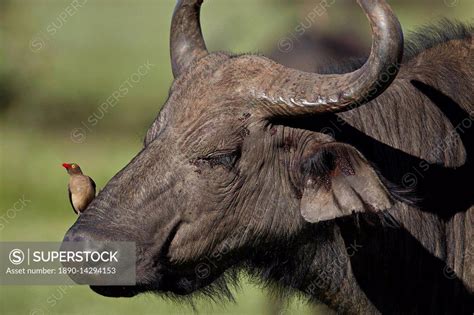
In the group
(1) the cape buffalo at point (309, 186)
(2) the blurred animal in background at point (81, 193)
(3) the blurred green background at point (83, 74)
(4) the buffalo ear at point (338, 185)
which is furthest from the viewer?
(3) the blurred green background at point (83, 74)

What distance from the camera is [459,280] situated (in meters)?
8.26

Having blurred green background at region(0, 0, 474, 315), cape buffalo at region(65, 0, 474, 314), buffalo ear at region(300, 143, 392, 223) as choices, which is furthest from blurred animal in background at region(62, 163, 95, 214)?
blurred green background at region(0, 0, 474, 315)

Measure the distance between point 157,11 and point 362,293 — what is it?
71.4 ft

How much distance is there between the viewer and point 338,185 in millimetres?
7527

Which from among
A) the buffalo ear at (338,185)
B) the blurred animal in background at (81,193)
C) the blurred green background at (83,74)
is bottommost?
the blurred green background at (83,74)

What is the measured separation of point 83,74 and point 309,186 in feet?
68.5

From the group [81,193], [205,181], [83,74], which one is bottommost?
[83,74]

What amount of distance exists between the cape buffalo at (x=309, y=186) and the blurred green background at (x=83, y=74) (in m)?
8.77

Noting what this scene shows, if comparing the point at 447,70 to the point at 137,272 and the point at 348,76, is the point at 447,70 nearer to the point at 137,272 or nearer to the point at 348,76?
the point at 348,76

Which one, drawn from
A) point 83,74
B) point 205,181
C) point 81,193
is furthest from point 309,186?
point 83,74

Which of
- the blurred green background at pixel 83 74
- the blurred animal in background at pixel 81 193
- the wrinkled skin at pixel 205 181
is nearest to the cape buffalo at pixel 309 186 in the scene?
the wrinkled skin at pixel 205 181

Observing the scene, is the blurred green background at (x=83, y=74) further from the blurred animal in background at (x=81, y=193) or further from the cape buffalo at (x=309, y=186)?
the cape buffalo at (x=309, y=186)

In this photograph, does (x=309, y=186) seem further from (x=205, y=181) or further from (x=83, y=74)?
(x=83, y=74)

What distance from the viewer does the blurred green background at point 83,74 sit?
20.8 metres
